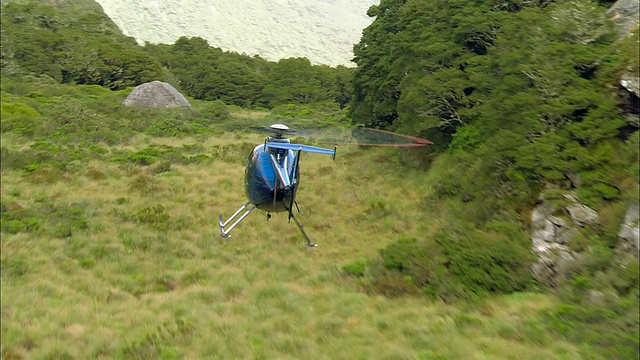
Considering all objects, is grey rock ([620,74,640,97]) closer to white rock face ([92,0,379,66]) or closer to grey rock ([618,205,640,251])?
grey rock ([618,205,640,251])

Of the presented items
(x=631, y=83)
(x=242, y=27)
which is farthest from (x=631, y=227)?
(x=242, y=27)

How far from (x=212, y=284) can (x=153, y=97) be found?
35.8m

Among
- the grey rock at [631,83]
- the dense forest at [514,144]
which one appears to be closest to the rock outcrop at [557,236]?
the dense forest at [514,144]

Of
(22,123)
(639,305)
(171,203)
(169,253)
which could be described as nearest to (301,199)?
(171,203)

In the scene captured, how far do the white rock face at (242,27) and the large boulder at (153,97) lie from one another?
43.5 metres

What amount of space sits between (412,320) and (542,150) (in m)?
5.57

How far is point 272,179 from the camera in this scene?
10.6 meters

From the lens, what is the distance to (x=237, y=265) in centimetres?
1208

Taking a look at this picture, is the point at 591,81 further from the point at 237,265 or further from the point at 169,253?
the point at 169,253

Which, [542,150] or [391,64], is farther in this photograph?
[391,64]

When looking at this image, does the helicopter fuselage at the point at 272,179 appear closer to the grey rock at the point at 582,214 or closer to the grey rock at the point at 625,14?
the grey rock at the point at 582,214

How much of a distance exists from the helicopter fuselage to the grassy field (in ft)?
5.93

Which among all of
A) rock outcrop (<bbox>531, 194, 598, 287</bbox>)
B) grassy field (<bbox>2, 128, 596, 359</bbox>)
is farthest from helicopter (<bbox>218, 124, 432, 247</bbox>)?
rock outcrop (<bbox>531, 194, 598, 287</bbox>)

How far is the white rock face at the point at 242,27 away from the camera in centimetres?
8700
